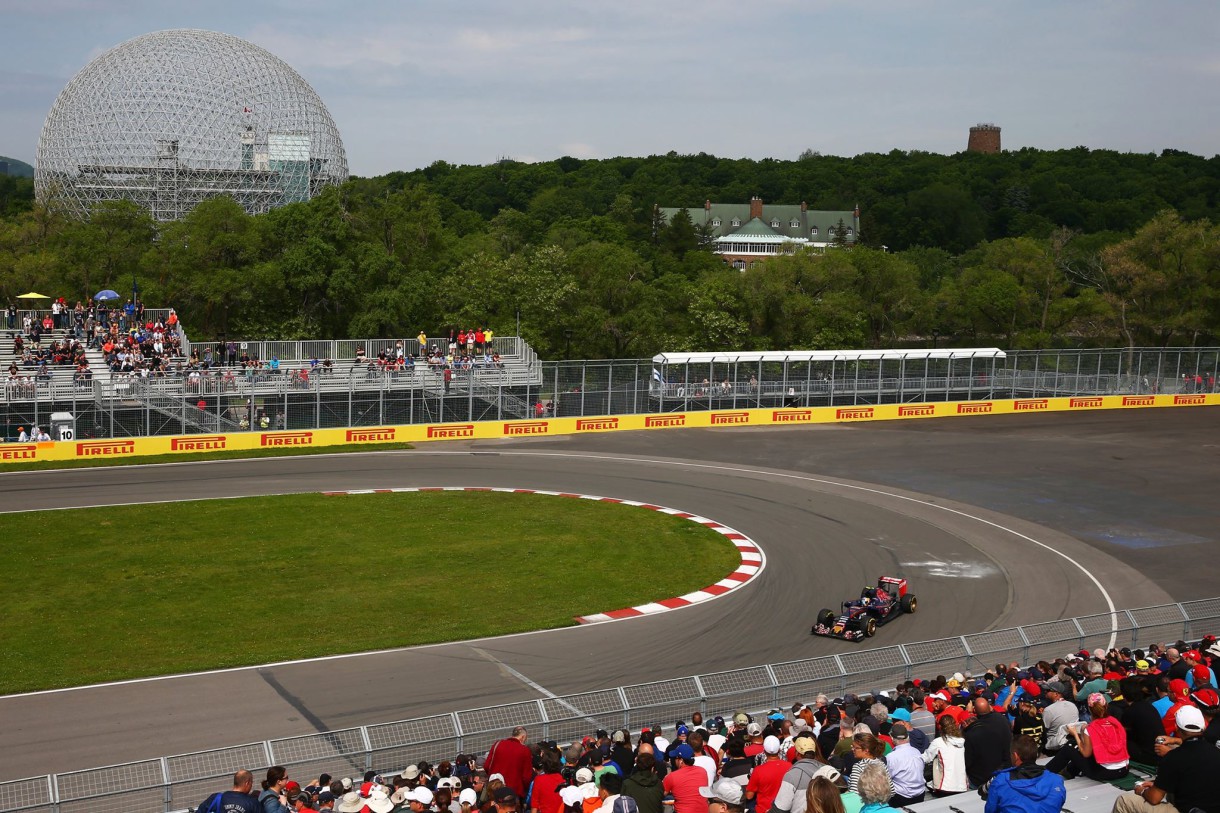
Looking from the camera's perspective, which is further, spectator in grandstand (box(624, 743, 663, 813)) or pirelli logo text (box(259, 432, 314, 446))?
pirelli logo text (box(259, 432, 314, 446))

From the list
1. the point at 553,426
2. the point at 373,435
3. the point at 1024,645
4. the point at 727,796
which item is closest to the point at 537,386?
the point at 553,426

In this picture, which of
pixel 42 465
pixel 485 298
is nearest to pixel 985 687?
pixel 42 465

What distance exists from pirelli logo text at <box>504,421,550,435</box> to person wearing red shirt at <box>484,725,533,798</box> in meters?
35.5

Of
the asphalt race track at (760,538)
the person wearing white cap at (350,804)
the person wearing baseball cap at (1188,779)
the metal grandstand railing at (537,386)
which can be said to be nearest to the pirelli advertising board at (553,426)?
the metal grandstand railing at (537,386)

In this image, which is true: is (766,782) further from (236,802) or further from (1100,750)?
(236,802)

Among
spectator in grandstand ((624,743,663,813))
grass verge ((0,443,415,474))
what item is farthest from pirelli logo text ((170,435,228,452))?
spectator in grandstand ((624,743,663,813))

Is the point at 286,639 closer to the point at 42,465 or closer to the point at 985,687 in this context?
the point at 985,687

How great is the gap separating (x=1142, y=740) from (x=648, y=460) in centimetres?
3201

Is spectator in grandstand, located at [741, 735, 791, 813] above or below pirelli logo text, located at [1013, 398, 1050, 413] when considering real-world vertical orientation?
below

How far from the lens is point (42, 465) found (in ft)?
130

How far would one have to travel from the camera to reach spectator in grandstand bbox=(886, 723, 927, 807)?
438 inches

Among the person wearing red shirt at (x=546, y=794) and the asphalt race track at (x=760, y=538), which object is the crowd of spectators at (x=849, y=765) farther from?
the asphalt race track at (x=760, y=538)

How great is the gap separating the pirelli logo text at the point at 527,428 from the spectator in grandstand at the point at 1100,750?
3743 cm

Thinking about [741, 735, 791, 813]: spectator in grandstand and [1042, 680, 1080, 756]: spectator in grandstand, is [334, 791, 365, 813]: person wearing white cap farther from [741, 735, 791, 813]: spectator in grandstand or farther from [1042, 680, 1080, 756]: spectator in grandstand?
[1042, 680, 1080, 756]: spectator in grandstand
